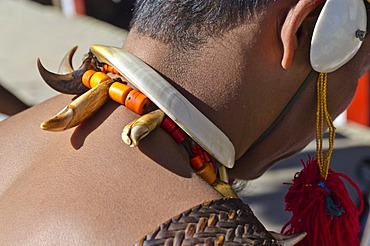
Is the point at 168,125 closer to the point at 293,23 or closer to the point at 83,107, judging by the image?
the point at 83,107

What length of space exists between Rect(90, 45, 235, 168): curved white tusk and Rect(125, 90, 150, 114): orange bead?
2cm

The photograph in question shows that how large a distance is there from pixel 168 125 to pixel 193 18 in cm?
18

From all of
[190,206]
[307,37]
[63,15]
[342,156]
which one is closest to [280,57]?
[307,37]

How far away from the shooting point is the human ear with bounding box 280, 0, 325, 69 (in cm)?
115

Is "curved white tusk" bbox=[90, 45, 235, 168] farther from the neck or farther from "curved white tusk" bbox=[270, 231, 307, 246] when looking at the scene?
"curved white tusk" bbox=[270, 231, 307, 246]

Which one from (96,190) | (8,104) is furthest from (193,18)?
(8,104)

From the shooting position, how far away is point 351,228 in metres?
1.44

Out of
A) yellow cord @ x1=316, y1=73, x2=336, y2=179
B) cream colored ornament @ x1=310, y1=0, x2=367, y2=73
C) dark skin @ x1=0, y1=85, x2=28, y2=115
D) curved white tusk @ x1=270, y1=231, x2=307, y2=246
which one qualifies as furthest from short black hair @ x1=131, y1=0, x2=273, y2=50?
dark skin @ x1=0, y1=85, x2=28, y2=115

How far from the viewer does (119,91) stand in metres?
1.17

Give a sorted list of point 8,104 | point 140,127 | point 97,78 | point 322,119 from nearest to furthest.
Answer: point 140,127, point 97,78, point 322,119, point 8,104

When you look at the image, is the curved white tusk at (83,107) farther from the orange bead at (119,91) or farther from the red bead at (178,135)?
the red bead at (178,135)

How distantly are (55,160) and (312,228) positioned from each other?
0.52m

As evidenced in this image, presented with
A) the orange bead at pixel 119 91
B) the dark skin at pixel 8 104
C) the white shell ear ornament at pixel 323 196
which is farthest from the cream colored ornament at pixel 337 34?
the dark skin at pixel 8 104

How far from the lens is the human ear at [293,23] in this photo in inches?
45.2
